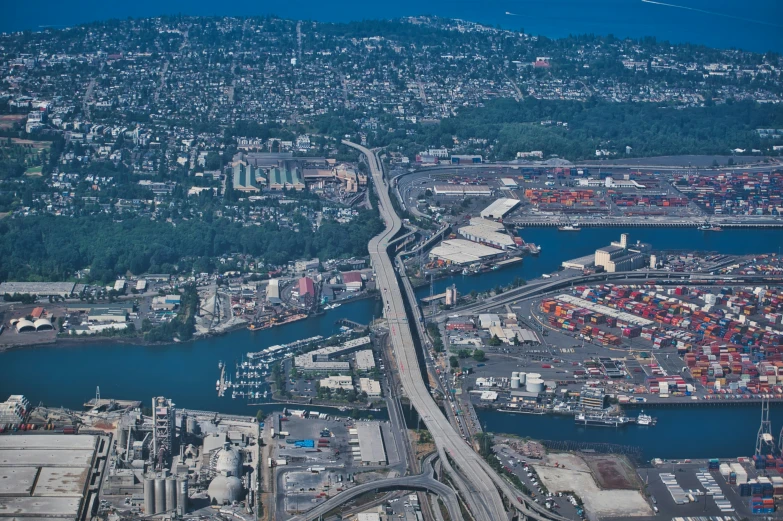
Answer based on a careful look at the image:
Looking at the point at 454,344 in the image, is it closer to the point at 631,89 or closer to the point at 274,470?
the point at 274,470

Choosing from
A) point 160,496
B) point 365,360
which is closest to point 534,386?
point 365,360

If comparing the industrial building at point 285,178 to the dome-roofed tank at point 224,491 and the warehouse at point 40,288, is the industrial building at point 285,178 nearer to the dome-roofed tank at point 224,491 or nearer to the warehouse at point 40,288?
the warehouse at point 40,288

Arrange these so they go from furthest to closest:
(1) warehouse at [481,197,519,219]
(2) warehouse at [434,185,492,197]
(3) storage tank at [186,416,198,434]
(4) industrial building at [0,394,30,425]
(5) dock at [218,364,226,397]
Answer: (2) warehouse at [434,185,492,197]
(1) warehouse at [481,197,519,219]
(5) dock at [218,364,226,397]
(4) industrial building at [0,394,30,425]
(3) storage tank at [186,416,198,434]

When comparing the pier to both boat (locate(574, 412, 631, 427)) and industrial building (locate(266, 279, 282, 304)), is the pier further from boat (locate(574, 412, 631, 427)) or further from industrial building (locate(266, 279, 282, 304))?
boat (locate(574, 412, 631, 427))

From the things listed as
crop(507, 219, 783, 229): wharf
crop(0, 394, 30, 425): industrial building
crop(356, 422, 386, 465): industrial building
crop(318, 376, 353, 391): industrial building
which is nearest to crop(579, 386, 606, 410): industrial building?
crop(356, 422, 386, 465): industrial building

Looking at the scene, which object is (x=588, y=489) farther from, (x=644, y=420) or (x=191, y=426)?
(x=191, y=426)

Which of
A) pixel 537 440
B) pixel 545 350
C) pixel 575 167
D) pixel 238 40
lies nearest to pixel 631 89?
pixel 575 167
